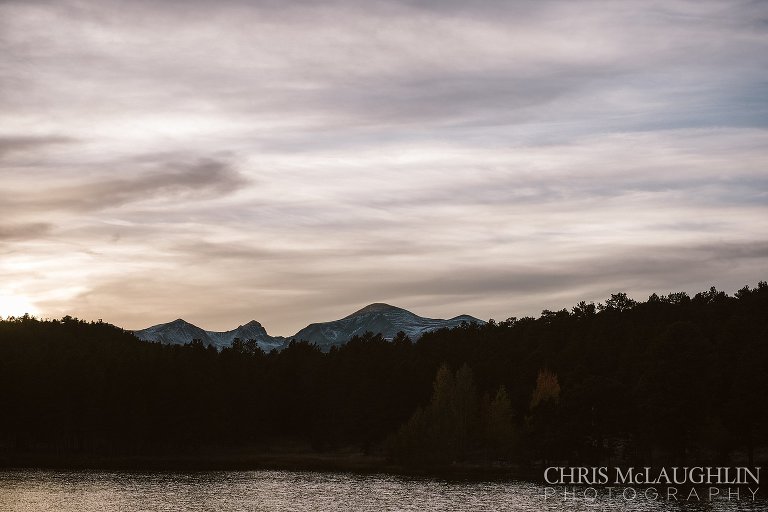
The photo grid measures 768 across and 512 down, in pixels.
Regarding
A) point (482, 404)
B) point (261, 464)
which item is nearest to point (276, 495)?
point (261, 464)

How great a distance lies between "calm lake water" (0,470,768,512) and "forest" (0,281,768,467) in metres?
18.8

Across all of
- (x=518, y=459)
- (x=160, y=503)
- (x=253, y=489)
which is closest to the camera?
(x=160, y=503)

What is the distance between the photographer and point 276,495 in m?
106

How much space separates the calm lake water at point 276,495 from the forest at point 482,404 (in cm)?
1879

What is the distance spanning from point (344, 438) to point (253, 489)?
81221 mm

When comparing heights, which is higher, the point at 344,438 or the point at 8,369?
the point at 8,369

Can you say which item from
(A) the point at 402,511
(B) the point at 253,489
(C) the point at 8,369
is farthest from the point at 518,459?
(C) the point at 8,369

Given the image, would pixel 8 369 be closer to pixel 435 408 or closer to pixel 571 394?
pixel 435 408

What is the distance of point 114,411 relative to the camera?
579 feet

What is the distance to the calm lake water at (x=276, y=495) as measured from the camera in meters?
90.8

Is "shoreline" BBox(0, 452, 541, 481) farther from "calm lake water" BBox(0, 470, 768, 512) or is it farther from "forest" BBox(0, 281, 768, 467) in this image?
"calm lake water" BBox(0, 470, 768, 512)

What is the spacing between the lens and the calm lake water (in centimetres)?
9075

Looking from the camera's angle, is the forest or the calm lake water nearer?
the calm lake water

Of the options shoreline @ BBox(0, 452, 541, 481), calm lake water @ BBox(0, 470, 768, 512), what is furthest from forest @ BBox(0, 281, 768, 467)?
calm lake water @ BBox(0, 470, 768, 512)
